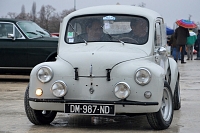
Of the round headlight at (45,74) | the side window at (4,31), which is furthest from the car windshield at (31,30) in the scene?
the round headlight at (45,74)

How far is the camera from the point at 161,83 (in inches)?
280

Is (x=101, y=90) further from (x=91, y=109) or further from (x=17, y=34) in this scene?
(x=17, y=34)

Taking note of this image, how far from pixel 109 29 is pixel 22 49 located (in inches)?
262

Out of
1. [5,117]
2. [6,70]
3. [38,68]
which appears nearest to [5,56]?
[6,70]

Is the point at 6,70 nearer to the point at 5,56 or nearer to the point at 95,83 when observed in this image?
the point at 5,56

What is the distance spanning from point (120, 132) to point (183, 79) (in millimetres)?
9026

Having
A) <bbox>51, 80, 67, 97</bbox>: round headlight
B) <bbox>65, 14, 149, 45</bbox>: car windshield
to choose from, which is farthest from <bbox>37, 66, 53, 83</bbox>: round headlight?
<bbox>65, 14, 149, 45</bbox>: car windshield

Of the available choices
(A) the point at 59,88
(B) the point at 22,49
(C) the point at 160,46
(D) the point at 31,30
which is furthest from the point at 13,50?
(A) the point at 59,88

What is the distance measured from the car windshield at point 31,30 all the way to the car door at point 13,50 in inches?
7.0

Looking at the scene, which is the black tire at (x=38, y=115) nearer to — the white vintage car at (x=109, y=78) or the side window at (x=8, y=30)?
the white vintage car at (x=109, y=78)

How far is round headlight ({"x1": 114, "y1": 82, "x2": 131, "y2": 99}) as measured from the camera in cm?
704

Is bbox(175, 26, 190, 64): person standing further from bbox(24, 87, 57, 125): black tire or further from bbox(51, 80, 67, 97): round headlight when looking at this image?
bbox(51, 80, 67, 97): round headlight

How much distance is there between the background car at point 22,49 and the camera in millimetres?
14531

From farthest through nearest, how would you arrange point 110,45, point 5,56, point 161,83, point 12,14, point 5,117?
point 12,14
point 5,56
point 5,117
point 110,45
point 161,83
